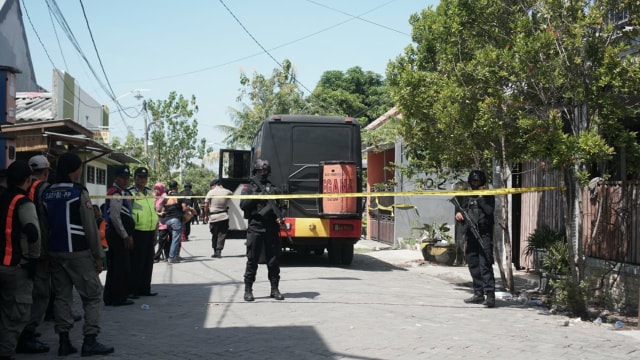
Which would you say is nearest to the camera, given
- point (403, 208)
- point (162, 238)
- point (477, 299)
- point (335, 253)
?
point (477, 299)

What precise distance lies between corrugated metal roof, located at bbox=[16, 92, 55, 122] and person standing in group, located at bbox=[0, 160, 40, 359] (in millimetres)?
16316

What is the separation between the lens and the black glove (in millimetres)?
5596

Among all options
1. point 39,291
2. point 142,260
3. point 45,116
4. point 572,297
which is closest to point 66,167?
point 39,291

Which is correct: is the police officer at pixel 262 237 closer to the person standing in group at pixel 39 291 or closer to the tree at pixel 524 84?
the tree at pixel 524 84

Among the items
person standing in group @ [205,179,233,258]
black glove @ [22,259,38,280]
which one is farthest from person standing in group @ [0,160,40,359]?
person standing in group @ [205,179,233,258]

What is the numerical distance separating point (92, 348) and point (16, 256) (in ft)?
3.51

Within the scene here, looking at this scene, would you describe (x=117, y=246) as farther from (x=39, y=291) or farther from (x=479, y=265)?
(x=479, y=265)

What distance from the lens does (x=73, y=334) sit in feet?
22.5

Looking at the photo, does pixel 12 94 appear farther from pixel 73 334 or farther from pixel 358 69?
pixel 358 69

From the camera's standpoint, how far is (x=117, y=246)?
8.64 metres

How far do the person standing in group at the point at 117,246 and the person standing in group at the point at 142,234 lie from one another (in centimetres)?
37

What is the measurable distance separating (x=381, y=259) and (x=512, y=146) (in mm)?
7852

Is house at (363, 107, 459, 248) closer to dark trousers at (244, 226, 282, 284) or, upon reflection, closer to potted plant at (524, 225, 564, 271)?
potted plant at (524, 225, 564, 271)

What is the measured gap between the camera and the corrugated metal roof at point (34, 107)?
21.4 m
